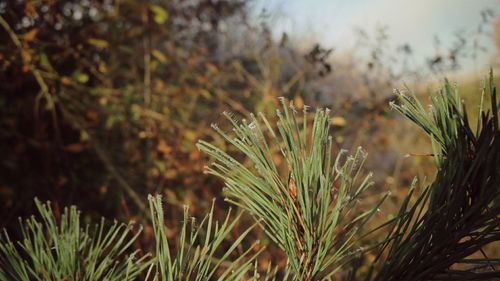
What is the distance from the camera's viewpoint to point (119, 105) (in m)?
3.13

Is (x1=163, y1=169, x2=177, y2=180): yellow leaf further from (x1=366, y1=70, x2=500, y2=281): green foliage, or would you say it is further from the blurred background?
(x1=366, y1=70, x2=500, y2=281): green foliage

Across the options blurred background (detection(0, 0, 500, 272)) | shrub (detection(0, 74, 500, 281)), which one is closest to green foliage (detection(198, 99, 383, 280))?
shrub (detection(0, 74, 500, 281))

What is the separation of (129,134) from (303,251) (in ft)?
9.23

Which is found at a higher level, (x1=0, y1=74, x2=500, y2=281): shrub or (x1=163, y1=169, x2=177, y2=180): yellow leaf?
(x1=0, y1=74, x2=500, y2=281): shrub

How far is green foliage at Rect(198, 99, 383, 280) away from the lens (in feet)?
2.33

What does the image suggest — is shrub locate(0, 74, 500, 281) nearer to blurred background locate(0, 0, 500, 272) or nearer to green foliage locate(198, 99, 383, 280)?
green foliage locate(198, 99, 383, 280)

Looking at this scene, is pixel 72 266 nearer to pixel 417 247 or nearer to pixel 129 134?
pixel 417 247

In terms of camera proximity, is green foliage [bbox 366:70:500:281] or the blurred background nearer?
green foliage [bbox 366:70:500:281]

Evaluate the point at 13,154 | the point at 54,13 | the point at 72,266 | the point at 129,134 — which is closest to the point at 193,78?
the point at 129,134

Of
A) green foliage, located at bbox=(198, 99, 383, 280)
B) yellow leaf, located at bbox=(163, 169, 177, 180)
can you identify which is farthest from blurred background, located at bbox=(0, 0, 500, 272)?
green foliage, located at bbox=(198, 99, 383, 280)

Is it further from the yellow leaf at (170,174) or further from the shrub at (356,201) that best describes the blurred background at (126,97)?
the shrub at (356,201)

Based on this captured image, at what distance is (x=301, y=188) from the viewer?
2.39 ft

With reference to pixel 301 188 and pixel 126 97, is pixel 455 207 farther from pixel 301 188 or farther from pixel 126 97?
pixel 126 97

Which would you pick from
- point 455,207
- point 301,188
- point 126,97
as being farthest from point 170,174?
point 455,207
